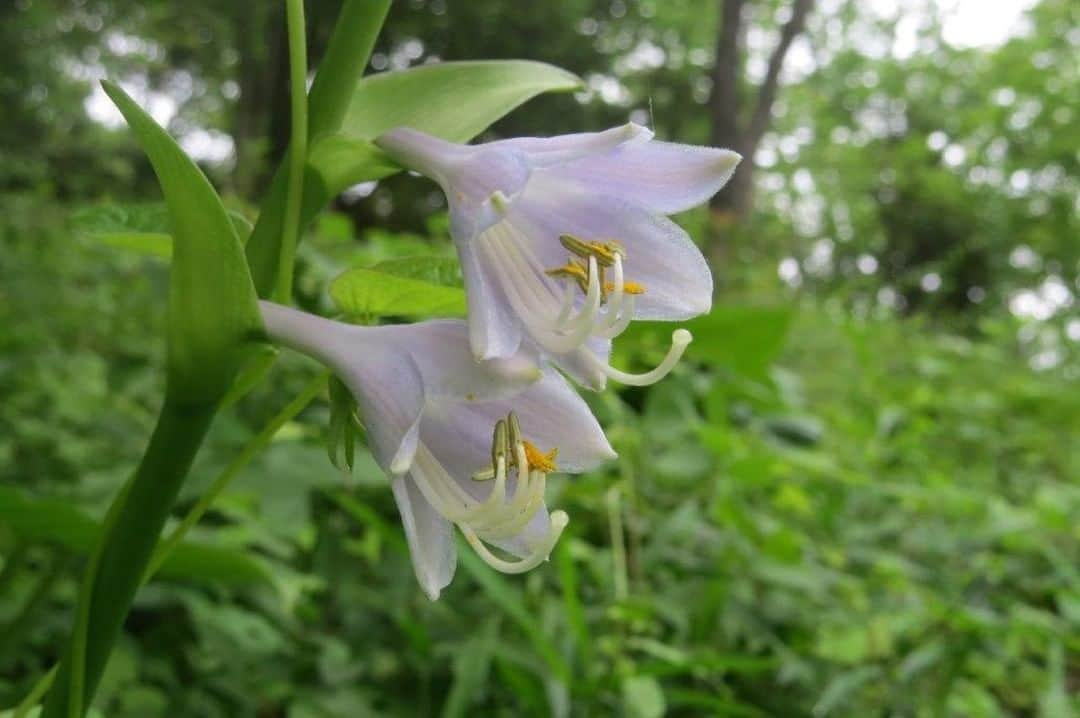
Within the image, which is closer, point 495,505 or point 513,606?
point 495,505

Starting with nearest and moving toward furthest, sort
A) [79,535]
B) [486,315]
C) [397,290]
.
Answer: [486,315] → [397,290] → [79,535]

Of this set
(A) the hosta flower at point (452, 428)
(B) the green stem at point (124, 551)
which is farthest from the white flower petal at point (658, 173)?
(B) the green stem at point (124, 551)

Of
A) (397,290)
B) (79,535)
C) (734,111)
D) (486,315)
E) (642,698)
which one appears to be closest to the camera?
(486,315)

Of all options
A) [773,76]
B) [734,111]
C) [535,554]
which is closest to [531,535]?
[535,554]

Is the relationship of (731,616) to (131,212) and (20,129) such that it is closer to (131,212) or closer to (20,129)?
(131,212)

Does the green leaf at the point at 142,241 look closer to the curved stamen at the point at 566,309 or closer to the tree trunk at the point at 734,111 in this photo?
the curved stamen at the point at 566,309

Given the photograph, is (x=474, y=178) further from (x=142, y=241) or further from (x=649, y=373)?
(x=142, y=241)

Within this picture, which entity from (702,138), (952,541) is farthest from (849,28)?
(952,541)
